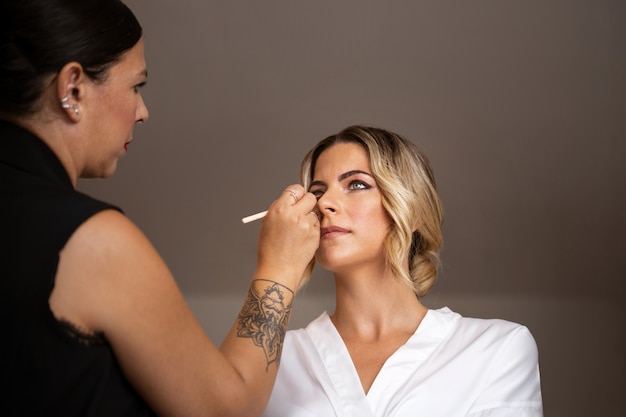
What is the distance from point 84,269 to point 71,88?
278mm

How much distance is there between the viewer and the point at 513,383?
181cm

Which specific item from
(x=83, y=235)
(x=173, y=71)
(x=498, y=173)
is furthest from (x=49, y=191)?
(x=498, y=173)

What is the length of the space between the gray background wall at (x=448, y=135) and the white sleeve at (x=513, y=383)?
4.96 ft

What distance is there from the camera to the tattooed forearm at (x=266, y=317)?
3.79 ft

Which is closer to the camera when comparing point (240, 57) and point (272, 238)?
point (272, 238)

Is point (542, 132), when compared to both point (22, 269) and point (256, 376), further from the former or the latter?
point (22, 269)

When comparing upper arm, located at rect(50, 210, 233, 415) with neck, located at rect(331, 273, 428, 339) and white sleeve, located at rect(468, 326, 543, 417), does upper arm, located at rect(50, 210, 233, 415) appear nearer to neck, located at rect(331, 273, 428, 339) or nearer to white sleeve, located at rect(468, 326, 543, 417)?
white sleeve, located at rect(468, 326, 543, 417)

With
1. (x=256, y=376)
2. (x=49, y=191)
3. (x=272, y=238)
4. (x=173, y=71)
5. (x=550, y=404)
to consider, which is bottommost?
(x=550, y=404)

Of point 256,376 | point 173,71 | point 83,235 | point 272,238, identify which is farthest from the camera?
point 173,71

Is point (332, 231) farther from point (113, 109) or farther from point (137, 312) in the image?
point (137, 312)

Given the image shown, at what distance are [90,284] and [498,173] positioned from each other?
8.58 feet

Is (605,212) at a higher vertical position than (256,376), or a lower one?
lower

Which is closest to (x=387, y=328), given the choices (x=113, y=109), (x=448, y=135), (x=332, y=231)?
(x=332, y=231)

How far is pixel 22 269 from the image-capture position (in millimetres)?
967
